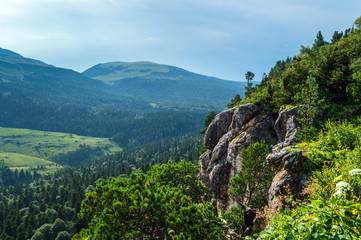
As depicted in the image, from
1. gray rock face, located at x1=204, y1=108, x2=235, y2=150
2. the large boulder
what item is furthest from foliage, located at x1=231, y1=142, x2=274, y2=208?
gray rock face, located at x1=204, y1=108, x2=235, y2=150

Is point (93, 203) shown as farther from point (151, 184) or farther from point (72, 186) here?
point (72, 186)

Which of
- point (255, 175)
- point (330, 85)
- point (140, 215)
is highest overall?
point (330, 85)

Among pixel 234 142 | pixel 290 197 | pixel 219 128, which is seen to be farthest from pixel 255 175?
pixel 219 128

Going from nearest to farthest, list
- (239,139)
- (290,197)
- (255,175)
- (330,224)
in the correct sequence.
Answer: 1. (330,224)
2. (290,197)
3. (255,175)
4. (239,139)

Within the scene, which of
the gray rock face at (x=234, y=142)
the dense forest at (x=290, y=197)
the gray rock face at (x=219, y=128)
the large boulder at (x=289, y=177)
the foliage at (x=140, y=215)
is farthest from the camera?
the gray rock face at (x=219, y=128)

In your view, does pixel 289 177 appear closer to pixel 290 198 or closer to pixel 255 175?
pixel 255 175

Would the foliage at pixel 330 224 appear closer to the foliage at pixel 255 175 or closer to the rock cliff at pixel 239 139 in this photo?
the rock cliff at pixel 239 139

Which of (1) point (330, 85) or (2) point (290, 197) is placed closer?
(2) point (290, 197)

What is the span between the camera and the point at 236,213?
1136 inches

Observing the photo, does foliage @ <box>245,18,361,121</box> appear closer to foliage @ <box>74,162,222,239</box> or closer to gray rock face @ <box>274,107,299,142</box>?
gray rock face @ <box>274,107,299,142</box>

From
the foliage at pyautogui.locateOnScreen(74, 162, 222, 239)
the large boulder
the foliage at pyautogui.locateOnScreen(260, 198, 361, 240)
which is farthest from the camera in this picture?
the large boulder

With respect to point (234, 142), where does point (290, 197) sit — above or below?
above

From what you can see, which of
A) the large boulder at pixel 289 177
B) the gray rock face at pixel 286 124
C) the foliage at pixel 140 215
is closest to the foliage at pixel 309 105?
the gray rock face at pixel 286 124

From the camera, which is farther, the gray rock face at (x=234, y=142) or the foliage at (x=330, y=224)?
the gray rock face at (x=234, y=142)
